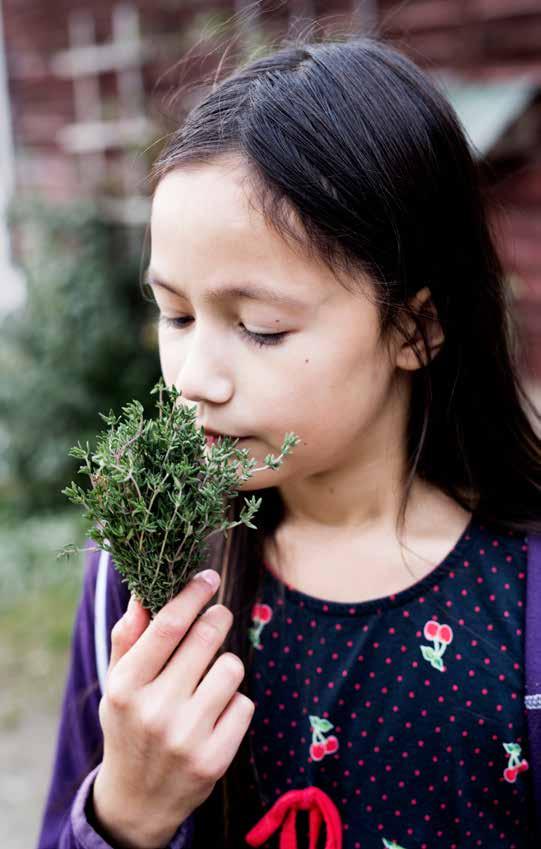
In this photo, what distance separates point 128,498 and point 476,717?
0.83 meters

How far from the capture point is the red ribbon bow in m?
1.65

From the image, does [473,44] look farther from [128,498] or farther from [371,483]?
[128,498]

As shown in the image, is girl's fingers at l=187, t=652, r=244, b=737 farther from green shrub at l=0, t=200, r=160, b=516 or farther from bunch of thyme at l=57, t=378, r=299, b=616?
green shrub at l=0, t=200, r=160, b=516

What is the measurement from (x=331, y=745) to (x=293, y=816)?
0.48 ft

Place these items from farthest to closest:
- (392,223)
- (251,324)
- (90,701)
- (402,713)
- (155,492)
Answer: (90,701) < (402,713) < (392,223) < (251,324) < (155,492)

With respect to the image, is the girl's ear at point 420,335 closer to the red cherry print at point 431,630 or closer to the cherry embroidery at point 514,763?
the red cherry print at point 431,630

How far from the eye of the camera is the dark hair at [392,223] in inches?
58.3

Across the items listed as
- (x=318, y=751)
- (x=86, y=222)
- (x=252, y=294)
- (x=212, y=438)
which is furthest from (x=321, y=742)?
(x=86, y=222)

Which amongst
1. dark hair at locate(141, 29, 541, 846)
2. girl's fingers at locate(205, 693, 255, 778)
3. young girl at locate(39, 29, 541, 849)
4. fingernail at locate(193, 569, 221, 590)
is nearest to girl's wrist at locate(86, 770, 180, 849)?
young girl at locate(39, 29, 541, 849)

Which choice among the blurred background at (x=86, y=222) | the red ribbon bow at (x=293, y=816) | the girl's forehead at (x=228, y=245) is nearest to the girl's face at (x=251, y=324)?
the girl's forehead at (x=228, y=245)

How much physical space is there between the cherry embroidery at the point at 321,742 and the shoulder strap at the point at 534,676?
0.37m

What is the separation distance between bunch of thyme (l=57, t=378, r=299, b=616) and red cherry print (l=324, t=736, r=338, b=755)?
597 mm

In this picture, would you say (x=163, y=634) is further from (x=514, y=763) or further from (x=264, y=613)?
(x=514, y=763)

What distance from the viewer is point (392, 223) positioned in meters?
1.55
